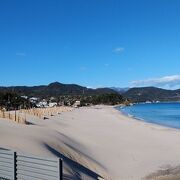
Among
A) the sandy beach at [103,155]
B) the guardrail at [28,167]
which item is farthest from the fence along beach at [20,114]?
the guardrail at [28,167]

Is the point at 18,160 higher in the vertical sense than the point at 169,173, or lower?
higher

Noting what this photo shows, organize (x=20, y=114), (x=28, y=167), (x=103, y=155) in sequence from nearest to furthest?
(x=28, y=167), (x=103, y=155), (x=20, y=114)

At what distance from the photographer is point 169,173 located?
69.4ft

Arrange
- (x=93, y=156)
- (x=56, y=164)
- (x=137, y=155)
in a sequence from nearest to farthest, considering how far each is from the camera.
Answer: (x=56, y=164), (x=93, y=156), (x=137, y=155)

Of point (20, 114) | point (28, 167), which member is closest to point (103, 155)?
point (28, 167)

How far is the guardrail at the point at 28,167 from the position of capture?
9469 millimetres

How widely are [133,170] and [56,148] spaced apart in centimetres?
408

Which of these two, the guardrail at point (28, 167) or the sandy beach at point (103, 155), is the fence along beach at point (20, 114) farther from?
the guardrail at point (28, 167)

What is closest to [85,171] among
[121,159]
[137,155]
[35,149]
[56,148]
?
[35,149]

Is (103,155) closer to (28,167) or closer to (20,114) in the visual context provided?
(28,167)

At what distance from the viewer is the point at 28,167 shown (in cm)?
1034

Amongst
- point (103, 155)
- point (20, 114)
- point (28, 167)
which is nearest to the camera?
point (28, 167)

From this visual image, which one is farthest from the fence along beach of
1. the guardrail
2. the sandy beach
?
the guardrail

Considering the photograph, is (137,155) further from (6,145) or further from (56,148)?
(6,145)
